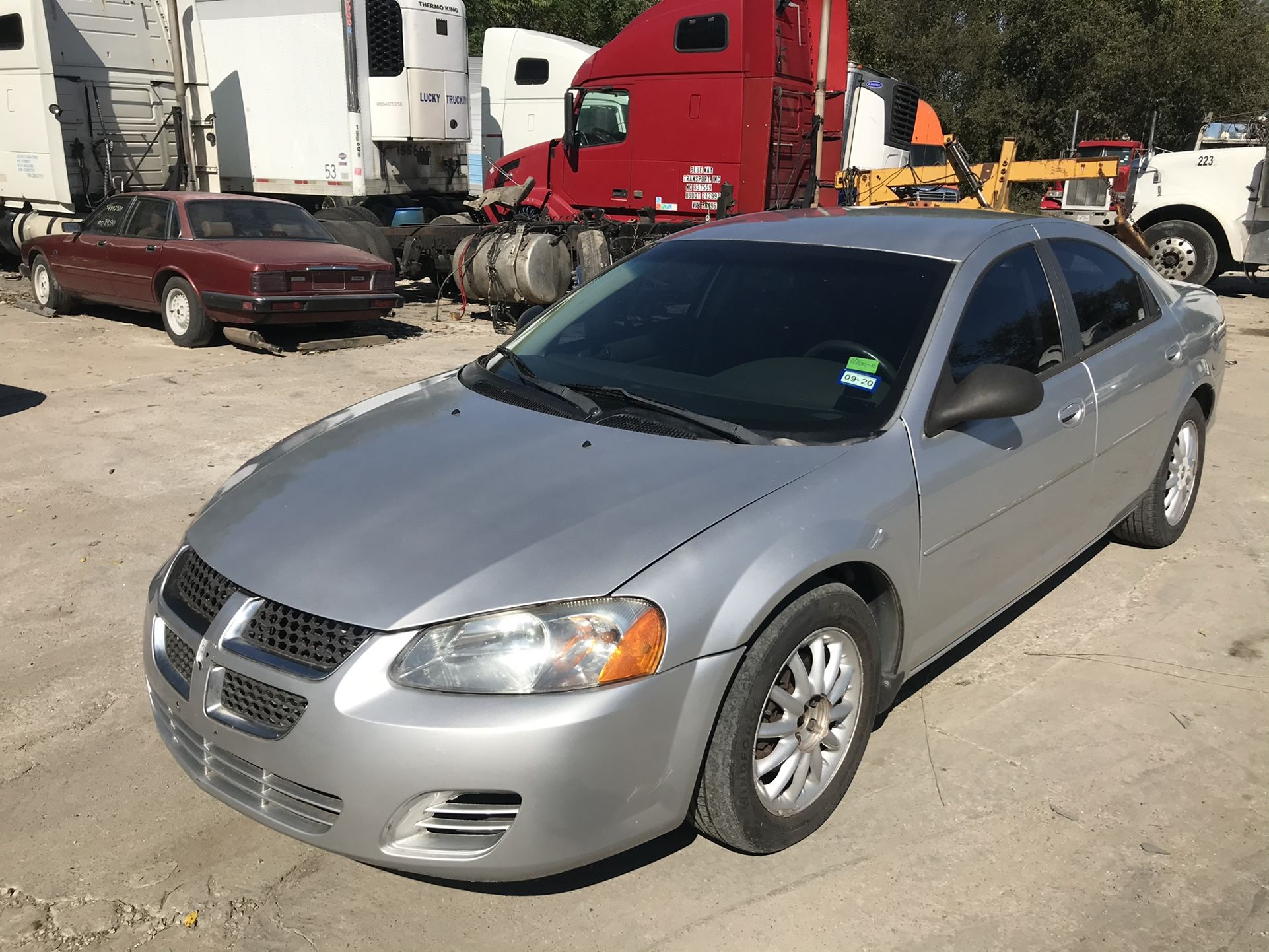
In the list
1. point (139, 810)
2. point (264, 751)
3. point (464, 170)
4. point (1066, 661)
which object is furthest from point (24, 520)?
point (464, 170)

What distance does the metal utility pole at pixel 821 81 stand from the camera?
12492 mm

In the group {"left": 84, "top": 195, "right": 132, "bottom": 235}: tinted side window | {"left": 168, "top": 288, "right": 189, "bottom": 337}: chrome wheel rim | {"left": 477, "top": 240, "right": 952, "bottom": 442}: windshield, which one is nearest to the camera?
{"left": 477, "top": 240, "right": 952, "bottom": 442}: windshield

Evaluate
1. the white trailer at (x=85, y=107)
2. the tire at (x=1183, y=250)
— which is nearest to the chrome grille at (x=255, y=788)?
the white trailer at (x=85, y=107)

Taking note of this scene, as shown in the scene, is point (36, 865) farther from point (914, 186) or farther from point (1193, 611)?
point (914, 186)

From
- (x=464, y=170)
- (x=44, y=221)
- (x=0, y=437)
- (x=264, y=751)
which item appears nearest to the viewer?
(x=264, y=751)

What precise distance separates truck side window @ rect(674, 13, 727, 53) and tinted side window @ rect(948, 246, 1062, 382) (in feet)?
29.9

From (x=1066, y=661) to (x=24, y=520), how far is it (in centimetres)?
498

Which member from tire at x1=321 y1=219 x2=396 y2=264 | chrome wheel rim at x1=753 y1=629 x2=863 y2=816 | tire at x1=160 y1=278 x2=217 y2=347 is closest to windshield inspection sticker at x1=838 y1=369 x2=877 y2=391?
chrome wheel rim at x1=753 y1=629 x2=863 y2=816

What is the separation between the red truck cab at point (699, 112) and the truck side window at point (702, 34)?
1 cm

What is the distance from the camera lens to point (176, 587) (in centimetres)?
285

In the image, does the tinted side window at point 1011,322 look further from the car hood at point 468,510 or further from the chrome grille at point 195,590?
the chrome grille at point 195,590

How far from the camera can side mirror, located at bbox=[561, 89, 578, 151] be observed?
43.2 ft

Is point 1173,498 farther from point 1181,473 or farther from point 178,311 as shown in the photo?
point 178,311

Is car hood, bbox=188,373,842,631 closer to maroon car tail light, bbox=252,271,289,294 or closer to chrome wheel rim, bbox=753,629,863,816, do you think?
chrome wheel rim, bbox=753,629,863,816
